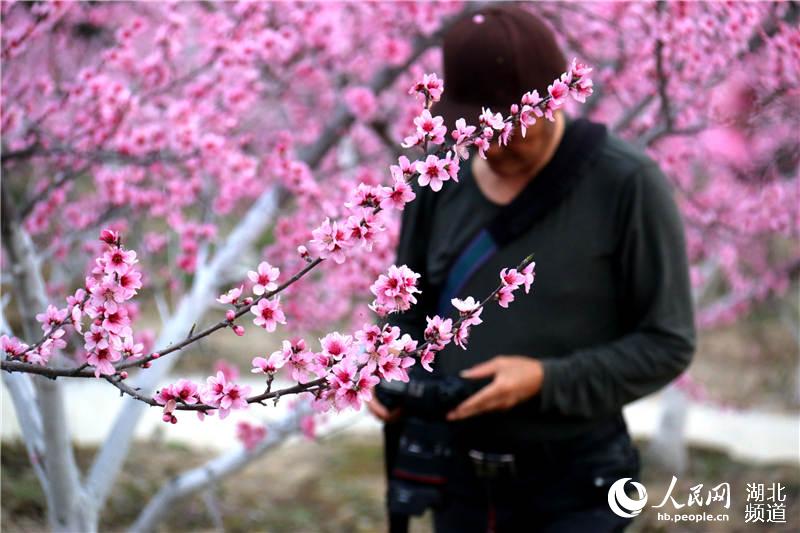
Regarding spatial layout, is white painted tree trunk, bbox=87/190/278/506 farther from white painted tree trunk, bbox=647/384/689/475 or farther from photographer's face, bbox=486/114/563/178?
white painted tree trunk, bbox=647/384/689/475

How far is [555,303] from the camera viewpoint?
6.56 ft

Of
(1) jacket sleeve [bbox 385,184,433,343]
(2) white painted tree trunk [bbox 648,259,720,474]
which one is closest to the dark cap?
(1) jacket sleeve [bbox 385,184,433,343]

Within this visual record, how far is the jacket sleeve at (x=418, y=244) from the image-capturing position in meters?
2.23

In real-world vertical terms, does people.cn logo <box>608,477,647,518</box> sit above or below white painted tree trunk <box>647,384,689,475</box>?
below

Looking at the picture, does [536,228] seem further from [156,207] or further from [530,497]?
[156,207]

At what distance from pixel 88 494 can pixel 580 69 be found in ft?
7.14

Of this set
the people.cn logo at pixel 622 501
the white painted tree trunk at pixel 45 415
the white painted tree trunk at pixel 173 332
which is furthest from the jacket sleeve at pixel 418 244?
the white painted tree trunk at pixel 173 332

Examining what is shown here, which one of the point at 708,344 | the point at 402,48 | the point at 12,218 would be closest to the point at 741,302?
the point at 708,344

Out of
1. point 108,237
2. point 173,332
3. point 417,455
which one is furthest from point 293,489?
point 108,237

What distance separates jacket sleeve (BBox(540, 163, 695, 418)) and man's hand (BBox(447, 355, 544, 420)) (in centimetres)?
3

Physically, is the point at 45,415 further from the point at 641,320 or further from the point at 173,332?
the point at 641,320

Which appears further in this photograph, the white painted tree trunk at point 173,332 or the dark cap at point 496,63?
the white painted tree trunk at point 173,332

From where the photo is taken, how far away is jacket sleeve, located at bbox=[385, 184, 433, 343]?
88.0 inches

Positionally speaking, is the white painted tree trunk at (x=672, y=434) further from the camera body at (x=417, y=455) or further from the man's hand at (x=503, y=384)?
the man's hand at (x=503, y=384)
